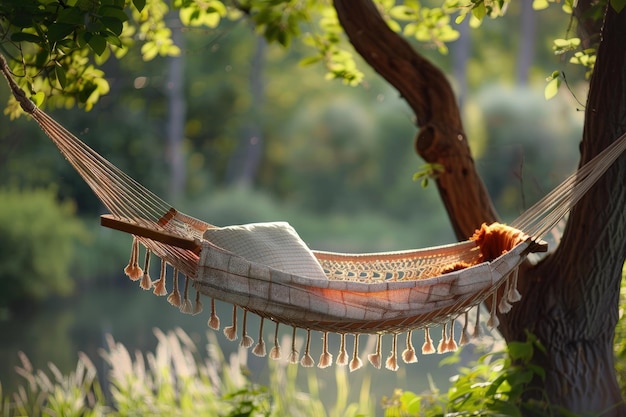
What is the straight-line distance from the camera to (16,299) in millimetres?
7473

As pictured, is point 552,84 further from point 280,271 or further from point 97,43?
point 97,43

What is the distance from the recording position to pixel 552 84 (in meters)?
2.25

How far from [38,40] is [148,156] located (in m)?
8.12

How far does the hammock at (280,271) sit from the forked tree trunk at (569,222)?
0.17m

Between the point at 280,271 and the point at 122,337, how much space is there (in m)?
5.78

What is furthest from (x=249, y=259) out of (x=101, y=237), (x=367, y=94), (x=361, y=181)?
(x=367, y=94)

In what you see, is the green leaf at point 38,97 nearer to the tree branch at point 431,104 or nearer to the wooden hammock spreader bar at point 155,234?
the wooden hammock spreader bar at point 155,234

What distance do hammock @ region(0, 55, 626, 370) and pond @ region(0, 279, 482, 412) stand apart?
3199mm

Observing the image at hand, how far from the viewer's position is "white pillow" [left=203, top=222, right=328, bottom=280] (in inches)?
78.0

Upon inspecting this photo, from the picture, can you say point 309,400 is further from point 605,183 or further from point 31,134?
point 31,134

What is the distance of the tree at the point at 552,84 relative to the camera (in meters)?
1.94

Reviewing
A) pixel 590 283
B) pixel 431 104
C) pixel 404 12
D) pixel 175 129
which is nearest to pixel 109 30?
pixel 431 104

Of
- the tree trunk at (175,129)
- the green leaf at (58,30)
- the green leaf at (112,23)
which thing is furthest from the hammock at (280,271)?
the tree trunk at (175,129)

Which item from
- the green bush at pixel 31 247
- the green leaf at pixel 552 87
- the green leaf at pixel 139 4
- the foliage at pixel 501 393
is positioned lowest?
the foliage at pixel 501 393
